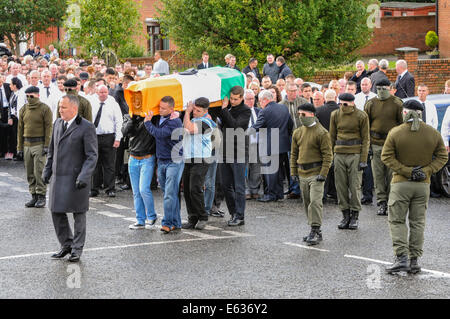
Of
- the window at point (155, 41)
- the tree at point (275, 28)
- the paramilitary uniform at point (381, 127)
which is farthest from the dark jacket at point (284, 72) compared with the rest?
the window at point (155, 41)

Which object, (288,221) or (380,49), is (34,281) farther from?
(380,49)

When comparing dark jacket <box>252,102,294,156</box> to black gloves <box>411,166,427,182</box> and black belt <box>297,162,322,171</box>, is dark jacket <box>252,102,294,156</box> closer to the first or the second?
→ black belt <box>297,162,322,171</box>

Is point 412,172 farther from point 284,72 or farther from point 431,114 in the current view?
point 284,72

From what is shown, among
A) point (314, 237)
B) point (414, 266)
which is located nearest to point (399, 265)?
point (414, 266)

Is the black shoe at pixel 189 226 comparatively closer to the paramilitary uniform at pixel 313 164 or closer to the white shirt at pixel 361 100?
the paramilitary uniform at pixel 313 164

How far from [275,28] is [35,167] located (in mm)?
13272

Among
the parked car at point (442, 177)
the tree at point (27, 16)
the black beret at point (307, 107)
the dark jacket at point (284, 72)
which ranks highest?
the tree at point (27, 16)

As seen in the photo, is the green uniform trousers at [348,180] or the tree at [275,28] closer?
the green uniform trousers at [348,180]

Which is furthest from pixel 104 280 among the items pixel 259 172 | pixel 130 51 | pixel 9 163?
pixel 130 51

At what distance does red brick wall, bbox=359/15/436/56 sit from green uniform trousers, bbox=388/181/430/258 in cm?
4549

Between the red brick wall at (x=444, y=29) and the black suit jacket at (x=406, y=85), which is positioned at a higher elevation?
the red brick wall at (x=444, y=29)

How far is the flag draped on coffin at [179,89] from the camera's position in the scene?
517 inches

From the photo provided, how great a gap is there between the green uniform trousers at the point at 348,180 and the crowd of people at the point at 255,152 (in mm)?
16

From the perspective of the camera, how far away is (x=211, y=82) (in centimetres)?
1383
